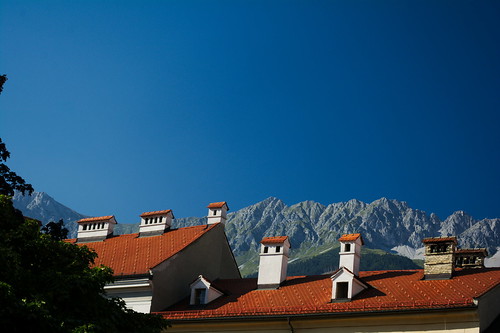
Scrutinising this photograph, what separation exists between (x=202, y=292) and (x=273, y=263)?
13.6 ft

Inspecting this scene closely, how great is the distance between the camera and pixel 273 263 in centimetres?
4019

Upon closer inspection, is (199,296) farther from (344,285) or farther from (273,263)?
(344,285)

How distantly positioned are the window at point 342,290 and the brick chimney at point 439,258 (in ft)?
12.8

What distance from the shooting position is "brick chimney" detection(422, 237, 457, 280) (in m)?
35.2

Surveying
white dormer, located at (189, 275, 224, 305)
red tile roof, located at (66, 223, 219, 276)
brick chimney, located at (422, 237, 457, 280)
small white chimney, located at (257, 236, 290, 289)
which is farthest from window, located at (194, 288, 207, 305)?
brick chimney, located at (422, 237, 457, 280)

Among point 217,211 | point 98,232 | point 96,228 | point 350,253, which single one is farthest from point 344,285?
point 96,228

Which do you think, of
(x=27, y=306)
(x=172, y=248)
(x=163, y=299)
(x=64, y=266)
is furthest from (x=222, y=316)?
(x=27, y=306)

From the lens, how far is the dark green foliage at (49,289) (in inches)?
840

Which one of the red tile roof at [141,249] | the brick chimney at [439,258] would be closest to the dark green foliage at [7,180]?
the red tile roof at [141,249]

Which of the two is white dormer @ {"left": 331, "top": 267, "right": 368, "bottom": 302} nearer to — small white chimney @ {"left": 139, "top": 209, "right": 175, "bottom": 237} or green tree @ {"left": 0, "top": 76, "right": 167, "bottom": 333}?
green tree @ {"left": 0, "top": 76, "right": 167, "bottom": 333}

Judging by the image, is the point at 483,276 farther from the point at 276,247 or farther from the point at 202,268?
the point at 202,268

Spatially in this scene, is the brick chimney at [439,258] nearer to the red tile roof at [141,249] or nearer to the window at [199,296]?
the window at [199,296]

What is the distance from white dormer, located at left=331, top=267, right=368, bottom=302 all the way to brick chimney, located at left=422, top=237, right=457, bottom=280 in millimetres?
3429

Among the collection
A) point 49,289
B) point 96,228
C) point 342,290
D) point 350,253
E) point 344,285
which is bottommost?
point 49,289
